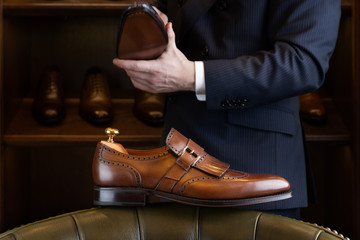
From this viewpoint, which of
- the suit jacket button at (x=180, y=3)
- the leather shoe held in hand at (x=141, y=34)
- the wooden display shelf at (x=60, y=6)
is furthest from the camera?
the wooden display shelf at (x=60, y=6)

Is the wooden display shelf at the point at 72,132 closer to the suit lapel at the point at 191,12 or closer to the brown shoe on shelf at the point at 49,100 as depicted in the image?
the brown shoe on shelf at the point at 49,100

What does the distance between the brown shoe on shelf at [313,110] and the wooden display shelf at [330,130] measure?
0.06 feet

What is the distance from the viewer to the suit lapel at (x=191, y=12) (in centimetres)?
75

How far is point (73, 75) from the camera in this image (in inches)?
60.9

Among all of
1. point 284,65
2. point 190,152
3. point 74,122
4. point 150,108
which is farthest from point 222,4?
point 74,122

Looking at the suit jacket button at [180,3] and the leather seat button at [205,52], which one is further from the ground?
the suit jacket button at [180,3]

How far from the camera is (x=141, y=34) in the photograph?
588mm

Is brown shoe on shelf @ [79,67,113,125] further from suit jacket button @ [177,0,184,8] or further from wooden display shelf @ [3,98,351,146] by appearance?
suit jacket button @ [177,0,184,8]

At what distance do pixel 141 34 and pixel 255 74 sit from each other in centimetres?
19

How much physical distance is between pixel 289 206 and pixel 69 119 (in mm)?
762

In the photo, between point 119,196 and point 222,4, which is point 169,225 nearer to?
point 119,196

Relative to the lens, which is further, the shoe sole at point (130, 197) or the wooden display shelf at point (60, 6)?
the wooden display shelf at point (60, 6)

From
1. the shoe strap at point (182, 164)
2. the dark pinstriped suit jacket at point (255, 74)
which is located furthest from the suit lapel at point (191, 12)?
the shoe strap at point (182, 164)

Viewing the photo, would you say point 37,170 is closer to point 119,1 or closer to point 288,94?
point 119,1
